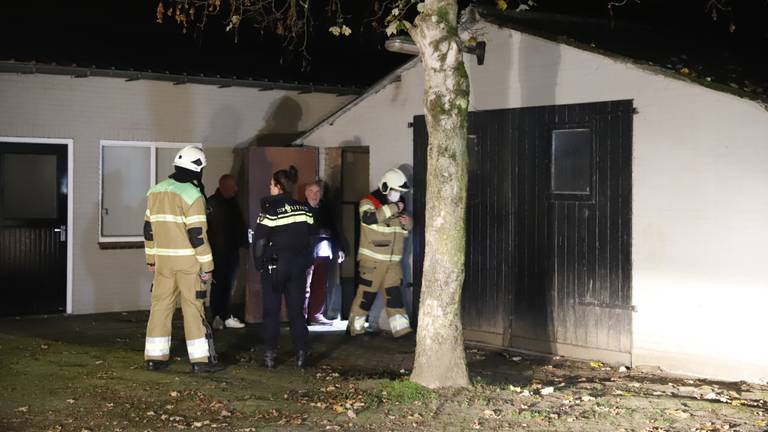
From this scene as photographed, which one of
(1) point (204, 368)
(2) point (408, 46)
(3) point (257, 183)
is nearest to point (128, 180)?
(3) point (257, 183)

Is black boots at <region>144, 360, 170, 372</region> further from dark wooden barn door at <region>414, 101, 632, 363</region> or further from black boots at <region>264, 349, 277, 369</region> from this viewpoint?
dark wooden barn door at <region>414, 101, 632, 363</region>

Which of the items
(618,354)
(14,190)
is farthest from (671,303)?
(14,190)

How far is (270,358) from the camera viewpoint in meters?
9.70

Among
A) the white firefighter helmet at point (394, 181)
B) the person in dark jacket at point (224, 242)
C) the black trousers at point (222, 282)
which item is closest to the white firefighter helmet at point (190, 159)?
the white firefighter helmet at point (394, 181)

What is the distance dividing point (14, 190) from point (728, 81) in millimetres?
9410

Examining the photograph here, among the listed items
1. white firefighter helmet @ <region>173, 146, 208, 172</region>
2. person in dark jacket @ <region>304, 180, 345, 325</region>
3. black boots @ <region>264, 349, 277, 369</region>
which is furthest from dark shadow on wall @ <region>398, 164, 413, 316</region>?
white firefighter helmet @ <region>173, 146, 208, 172</region>

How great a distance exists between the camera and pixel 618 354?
9.91 meters

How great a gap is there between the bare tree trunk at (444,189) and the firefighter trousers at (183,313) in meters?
2.33

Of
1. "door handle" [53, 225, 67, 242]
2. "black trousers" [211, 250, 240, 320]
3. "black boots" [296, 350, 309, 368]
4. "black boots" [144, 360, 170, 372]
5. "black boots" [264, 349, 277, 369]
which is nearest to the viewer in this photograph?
"black boots" [144, 360, 170, 372]

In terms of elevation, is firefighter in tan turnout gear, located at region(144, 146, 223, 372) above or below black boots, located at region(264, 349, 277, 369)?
above

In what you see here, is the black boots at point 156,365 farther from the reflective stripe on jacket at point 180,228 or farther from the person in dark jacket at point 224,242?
the person in dark jacket at point 224,242

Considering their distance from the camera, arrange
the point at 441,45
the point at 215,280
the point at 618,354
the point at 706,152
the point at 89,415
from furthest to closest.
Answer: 1. the point at 215,280
2. the point at 618,354
3. the point at 706,152
4. the point at 441,45
5. the point at 89,415

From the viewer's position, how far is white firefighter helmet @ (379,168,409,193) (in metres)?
11.5

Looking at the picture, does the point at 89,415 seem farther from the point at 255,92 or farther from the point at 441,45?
the point at 255,92
